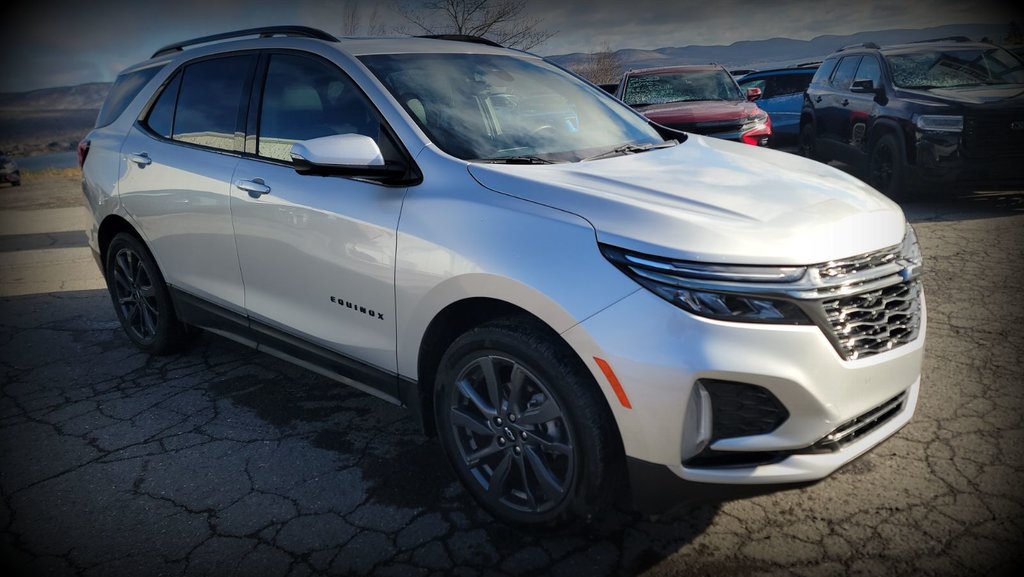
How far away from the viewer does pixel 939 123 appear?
296 inches

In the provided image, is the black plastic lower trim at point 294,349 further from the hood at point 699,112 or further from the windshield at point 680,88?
the windshield at point 680,88

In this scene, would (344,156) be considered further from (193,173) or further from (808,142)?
(808,142)

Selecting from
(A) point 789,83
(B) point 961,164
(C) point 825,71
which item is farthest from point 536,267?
(A) point 789,83

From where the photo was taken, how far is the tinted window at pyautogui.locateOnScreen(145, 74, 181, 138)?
4105mm

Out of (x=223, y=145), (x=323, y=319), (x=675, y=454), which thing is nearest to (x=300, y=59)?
(x=223, y=145)

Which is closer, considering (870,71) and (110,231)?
(110,231)

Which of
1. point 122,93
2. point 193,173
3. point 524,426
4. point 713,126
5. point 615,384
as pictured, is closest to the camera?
point 615,384

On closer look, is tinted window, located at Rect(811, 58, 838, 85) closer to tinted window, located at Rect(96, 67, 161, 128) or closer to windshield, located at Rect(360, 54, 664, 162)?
windshield, located at Rect(360, 54, 664, 162)

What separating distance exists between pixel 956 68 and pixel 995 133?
1316 millimetres

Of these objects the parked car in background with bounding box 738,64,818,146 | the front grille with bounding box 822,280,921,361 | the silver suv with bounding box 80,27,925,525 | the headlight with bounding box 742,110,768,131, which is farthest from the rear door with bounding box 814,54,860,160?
the front grille with bounding box 822,280,921,361

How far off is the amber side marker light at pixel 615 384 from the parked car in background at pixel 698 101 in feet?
22.0

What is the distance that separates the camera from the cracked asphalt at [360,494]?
247 cm

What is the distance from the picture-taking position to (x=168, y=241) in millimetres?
3969

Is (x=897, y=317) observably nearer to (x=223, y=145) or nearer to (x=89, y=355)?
(x=223, y=145)
